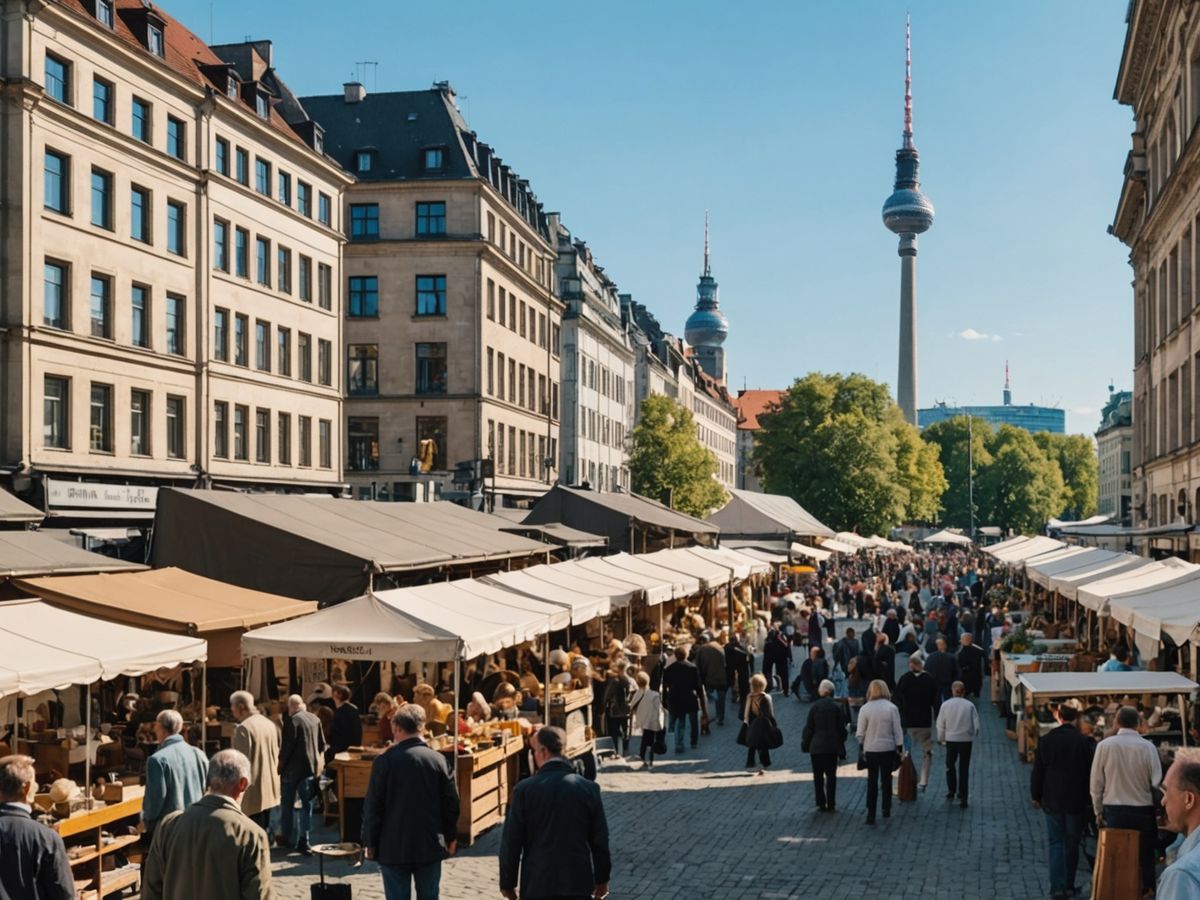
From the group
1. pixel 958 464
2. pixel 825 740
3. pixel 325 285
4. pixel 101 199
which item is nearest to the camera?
pixel 825 740

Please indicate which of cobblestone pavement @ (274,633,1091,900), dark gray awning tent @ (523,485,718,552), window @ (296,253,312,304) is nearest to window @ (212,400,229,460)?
window @ (296,253,312,304)

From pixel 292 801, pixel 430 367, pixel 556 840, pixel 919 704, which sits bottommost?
pixel 292 801

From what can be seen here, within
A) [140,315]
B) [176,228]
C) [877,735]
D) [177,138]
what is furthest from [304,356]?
[877,735]

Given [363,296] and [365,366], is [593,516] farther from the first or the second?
[363,296]

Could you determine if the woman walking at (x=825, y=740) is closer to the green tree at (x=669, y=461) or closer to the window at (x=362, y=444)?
the window at (x=362, y=444)

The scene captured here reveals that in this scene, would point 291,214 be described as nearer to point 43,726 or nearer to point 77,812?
point 43,726

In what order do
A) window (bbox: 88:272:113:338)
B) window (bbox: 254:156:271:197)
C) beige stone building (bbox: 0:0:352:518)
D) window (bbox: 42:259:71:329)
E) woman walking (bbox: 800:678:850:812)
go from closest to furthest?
1. woman walking (bbox: 800:678:850:812)
2. beige stone building (bbox: 0:0:352:518)
3. window (bbox: 42:259:71:329)
4. window (bbox: 88:272:113:338)
5. window (bbox: 254:156:271:197)

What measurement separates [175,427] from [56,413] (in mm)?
5695

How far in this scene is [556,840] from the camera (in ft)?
27.4

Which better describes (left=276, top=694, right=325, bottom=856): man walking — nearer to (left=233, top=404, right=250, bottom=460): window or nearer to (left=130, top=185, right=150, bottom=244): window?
(left=130, top=185, right=150, bottom=244): window

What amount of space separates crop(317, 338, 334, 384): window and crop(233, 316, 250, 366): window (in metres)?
5.57

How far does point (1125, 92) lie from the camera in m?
51.2

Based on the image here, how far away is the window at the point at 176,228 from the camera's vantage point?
126ft

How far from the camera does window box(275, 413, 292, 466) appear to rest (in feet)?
148
